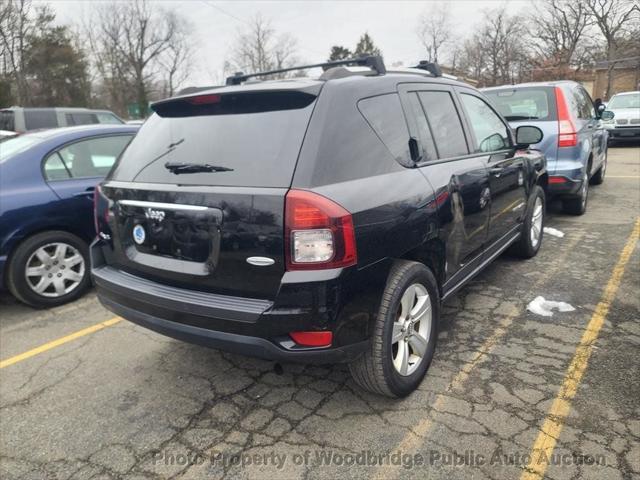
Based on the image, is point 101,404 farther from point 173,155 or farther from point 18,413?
point 173,155

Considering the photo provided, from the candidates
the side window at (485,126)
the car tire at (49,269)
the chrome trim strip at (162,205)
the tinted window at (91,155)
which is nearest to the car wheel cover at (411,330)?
the chrome trim strip at (162,205)

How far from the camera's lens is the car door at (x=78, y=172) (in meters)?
4.26

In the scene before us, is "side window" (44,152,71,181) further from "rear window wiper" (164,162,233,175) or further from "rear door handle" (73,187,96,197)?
"rear window wiper" (164,162,233,175)

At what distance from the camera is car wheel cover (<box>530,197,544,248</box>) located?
478 centimetres

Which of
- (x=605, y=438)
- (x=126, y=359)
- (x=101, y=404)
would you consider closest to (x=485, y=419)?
(x=605, y=438)

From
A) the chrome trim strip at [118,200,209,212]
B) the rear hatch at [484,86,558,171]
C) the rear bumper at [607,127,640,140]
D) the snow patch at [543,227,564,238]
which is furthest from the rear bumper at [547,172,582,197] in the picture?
the rear bumper at [607,127,640,140]

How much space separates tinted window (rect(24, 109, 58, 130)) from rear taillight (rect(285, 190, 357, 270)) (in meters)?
13.7

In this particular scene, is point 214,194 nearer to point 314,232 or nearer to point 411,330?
point 314,232

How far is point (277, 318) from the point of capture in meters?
2.11

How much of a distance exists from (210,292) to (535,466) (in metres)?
1.68

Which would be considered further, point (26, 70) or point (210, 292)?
point (26, 70)

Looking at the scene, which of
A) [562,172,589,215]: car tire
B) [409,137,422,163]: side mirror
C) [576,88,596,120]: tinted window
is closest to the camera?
[409,137,422,163]: side mirror

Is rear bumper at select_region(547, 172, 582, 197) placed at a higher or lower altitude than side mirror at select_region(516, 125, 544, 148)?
lower

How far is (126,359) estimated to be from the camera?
3268mm
